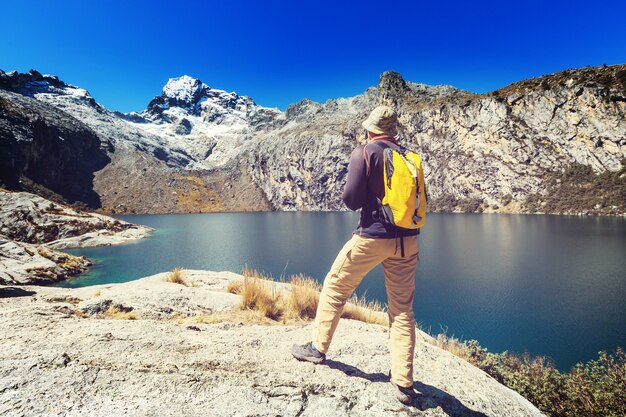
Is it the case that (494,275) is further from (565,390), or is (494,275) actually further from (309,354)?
(309,354)

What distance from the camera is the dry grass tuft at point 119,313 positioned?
14.6ft

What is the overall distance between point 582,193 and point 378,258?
261ft

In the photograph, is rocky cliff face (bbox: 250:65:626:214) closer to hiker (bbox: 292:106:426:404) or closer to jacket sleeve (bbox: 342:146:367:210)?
hiker (bbox: 292:106:426:404)

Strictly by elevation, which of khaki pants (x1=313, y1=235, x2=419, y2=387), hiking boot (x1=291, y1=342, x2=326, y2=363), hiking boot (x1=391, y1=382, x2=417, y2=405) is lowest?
hiking boot (x1=391, y1=382, x2=417, y2=405)

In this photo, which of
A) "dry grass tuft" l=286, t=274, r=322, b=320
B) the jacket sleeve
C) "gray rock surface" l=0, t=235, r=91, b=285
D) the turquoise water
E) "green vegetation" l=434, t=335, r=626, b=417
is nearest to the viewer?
the jacket sleeve

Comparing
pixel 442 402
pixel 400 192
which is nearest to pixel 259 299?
pixel 442 402

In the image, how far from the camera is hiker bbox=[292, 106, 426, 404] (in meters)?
2.85

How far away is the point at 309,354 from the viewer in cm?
320

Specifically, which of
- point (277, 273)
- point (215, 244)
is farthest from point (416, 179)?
point (215, 244)

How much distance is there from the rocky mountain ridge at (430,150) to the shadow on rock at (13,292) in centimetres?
7537

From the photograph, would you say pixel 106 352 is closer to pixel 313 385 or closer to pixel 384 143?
pixel 313 385

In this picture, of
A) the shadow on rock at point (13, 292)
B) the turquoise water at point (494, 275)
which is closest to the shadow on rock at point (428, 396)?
the shadow on rock at point (13, 292)

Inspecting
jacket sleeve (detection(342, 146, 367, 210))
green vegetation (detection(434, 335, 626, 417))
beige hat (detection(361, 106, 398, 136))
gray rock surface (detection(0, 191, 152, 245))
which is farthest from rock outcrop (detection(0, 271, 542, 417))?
gray rock surface (detection(0, 191, 152, 245))

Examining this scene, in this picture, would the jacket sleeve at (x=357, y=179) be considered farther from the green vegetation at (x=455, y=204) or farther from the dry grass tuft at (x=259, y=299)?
the green vegetation at (x=455, y=204)
